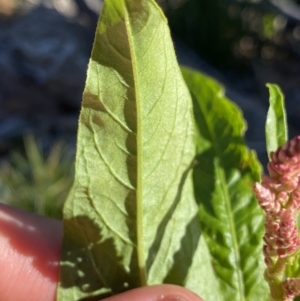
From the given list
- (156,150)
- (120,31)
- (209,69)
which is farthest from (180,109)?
(209,69)

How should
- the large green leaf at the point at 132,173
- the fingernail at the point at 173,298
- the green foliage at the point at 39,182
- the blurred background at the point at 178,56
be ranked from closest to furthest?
1. the large green leaf at the point at 132,173
2. the fingernail at the point at 173,298
3. the green foliage at the point at 39,182
4. the blurred background at the point at 178,56

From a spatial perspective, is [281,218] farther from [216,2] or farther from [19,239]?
[216,2]

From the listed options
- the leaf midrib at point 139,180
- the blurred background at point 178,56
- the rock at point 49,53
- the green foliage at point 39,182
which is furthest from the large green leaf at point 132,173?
the rock at point 49,53

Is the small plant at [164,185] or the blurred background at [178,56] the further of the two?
the blurred background at [178,56]

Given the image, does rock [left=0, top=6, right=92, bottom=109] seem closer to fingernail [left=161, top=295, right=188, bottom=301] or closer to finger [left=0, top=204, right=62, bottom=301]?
finger [left=0, top=204, right=62, bottom=301]

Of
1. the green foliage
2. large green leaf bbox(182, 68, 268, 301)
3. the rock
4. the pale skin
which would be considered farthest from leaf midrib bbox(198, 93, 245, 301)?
the rock

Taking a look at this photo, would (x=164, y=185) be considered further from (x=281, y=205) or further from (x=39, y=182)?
(x=39, y=182)

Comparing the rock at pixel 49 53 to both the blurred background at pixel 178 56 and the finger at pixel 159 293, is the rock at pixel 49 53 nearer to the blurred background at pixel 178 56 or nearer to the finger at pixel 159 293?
the blurred background at pixel 178 56

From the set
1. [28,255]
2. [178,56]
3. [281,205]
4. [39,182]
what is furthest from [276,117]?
[178,56]
